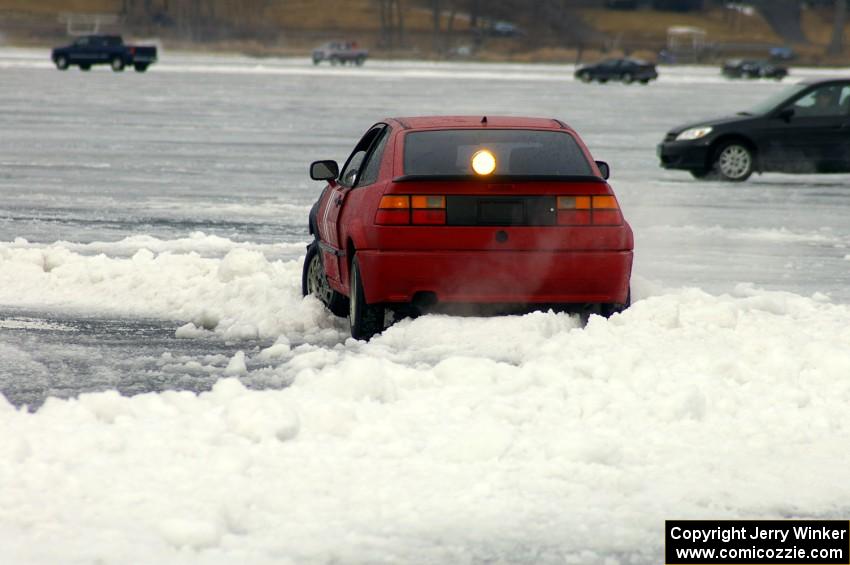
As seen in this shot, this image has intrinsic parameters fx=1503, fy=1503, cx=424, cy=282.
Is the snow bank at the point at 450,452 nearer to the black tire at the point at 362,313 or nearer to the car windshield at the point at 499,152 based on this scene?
the black tire at the point at 362,313

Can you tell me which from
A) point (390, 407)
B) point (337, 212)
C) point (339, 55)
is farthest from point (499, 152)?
Result: point (339, 55)

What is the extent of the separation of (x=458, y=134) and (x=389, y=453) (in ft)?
12.3

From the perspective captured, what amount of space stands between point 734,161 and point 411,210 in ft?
45.4

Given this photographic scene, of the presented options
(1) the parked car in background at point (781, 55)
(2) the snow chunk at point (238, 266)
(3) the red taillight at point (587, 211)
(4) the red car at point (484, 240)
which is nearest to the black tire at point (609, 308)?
(4) the red car at point (484, 240)

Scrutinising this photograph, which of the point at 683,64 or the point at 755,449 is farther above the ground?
the point at 755,449

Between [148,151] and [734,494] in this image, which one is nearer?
[734,494]

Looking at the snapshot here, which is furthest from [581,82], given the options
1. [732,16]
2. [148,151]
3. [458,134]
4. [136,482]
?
[732,16]

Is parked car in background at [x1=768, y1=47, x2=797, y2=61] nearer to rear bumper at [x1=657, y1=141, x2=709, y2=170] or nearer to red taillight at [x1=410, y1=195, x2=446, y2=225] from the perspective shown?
rear bumper at [x1=657, y1=141, x2=709, y2=170]

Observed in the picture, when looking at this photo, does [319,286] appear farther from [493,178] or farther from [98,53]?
[98,53]

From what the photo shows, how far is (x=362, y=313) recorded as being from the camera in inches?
363

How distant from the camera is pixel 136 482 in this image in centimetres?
574

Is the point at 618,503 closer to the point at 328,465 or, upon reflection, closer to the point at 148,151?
the point at 328,465

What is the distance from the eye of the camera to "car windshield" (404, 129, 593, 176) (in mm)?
9367

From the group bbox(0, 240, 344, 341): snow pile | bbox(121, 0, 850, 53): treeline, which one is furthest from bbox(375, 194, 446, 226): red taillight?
bbox(121, 0, 850, 53): treeline
